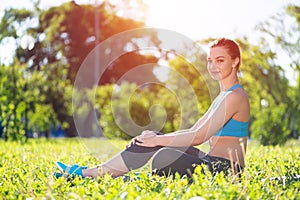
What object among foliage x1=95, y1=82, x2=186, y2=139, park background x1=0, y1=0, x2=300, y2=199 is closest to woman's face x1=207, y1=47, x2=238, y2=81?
park background x1=0, y1=0, x2=300, y2=199

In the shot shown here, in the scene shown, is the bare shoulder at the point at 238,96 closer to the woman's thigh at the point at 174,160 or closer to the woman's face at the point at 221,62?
the woman's face at the point at 221,62

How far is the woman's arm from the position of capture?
348cm

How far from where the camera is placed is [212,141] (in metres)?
3.66

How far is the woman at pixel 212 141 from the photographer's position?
11.3 feet

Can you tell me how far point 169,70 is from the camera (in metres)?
13.8

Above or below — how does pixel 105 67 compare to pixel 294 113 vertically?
above

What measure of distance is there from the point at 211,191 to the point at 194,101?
10.2 m

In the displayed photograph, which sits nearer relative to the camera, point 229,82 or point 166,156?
point 166,156

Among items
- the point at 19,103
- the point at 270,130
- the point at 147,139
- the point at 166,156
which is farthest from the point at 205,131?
the point at 19,103

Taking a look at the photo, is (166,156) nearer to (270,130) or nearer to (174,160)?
(174,160)

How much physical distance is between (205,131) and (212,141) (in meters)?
0.22

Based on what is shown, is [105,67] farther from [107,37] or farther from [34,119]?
[34,119]

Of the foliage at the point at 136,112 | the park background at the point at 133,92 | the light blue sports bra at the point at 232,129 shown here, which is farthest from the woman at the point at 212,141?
the foliage at the point at 136,112

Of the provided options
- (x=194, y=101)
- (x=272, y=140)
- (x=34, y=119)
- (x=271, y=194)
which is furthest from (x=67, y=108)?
(x=271, y=194)
